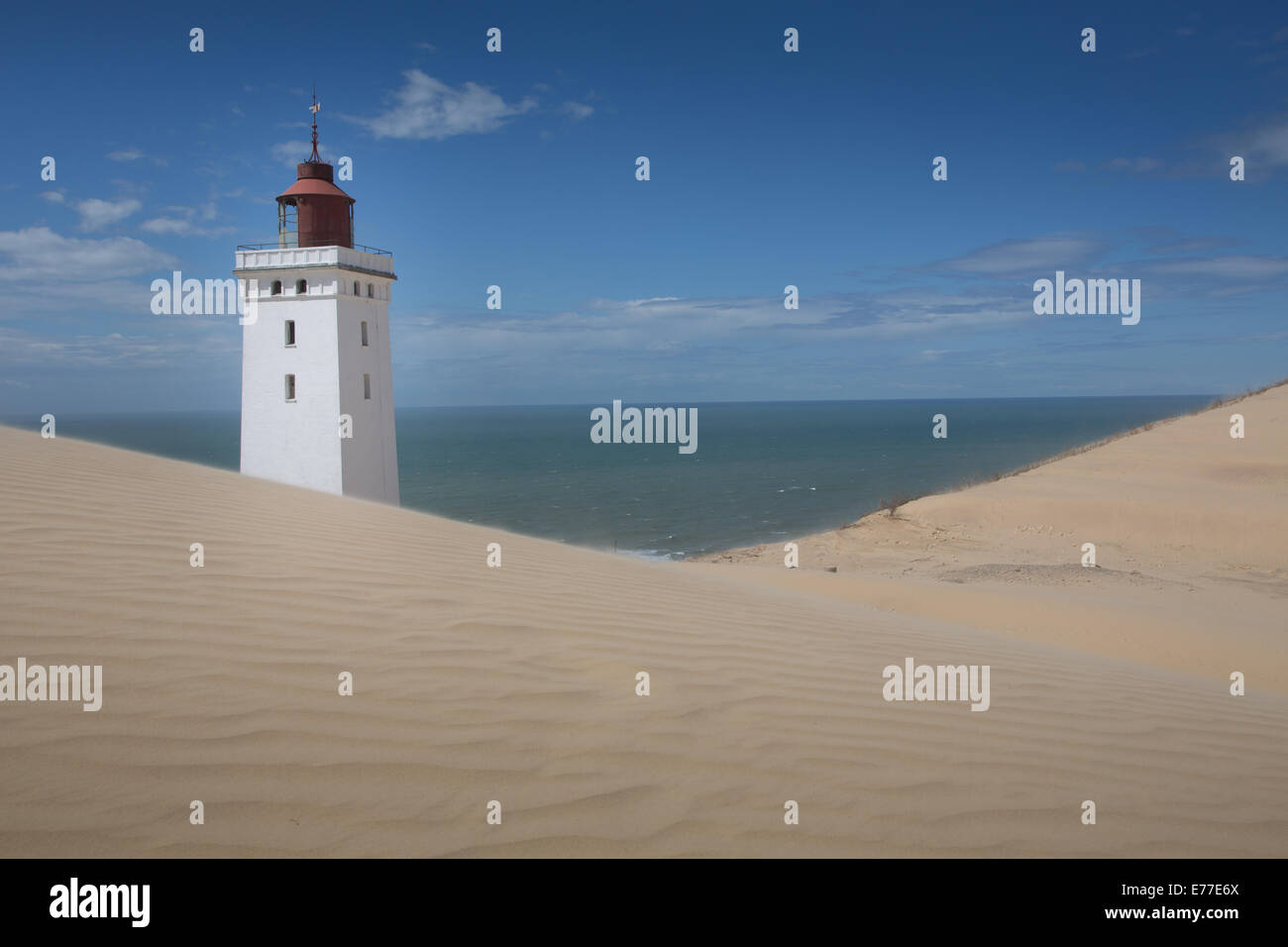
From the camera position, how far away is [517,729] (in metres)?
3.34

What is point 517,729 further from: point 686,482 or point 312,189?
point 686,482

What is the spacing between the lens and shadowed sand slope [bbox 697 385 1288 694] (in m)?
9.77

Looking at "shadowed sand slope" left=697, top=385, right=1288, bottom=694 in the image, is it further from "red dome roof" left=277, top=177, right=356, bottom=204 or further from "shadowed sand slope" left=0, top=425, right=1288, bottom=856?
"red dome roof" left=277, top=177, right=356, bottom=204

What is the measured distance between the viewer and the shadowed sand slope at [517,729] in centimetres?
266

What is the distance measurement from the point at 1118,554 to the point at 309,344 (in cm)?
1954

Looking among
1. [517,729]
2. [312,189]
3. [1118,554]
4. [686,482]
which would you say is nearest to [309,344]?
[312,189]

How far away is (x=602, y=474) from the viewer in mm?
57531

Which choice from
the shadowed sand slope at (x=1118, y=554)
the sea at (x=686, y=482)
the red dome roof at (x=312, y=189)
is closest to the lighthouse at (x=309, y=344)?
the red dome roof at (x=312, y=189)

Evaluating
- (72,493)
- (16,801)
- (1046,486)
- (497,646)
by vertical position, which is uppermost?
(1046,486)

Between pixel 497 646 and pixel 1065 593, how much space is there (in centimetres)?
1006

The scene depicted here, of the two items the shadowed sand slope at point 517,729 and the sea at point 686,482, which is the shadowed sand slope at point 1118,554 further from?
the sea at point 686,482

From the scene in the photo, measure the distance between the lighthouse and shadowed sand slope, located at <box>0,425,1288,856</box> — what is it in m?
16.7
